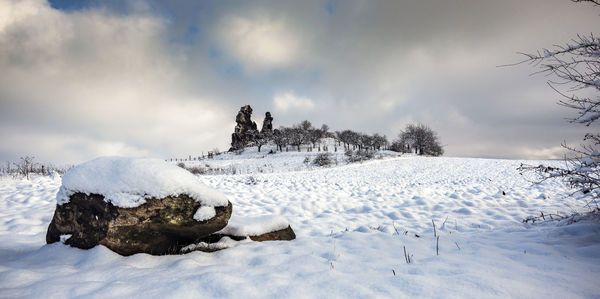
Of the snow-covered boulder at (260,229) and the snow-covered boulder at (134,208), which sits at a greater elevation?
the snow-covered boulder at (134,208)

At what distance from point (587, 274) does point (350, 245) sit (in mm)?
2423

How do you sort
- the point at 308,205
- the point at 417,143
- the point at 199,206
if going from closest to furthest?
the point at 199,206, the point at 308,205, the point at 417,143

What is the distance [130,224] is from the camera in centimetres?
293

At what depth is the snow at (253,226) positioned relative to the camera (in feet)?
12.4

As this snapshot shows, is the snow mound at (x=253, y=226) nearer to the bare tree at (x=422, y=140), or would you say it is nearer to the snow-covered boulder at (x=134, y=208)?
the snow-covered boulder at (x=134, y=208)

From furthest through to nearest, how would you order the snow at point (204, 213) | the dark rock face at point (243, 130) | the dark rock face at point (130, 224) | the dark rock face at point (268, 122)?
the dark rock face at point (268, 122), the dark rock face at point (243, 130), the snow at point (204, 213), the dark rock face at point (130, 224)

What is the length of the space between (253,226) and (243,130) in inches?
2829

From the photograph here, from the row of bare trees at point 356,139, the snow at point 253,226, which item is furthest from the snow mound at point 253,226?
the row of bare trees at point 356,139

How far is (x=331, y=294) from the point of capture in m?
2.00

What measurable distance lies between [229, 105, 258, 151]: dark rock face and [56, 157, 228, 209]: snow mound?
219 feet

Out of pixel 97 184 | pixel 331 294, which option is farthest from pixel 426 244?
pixel 97 184

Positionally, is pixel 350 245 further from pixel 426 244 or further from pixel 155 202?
pixel 155 202

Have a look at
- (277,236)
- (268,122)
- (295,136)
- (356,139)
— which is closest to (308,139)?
(295,136)

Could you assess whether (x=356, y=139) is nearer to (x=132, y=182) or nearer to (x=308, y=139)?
(x=308, y=139)
